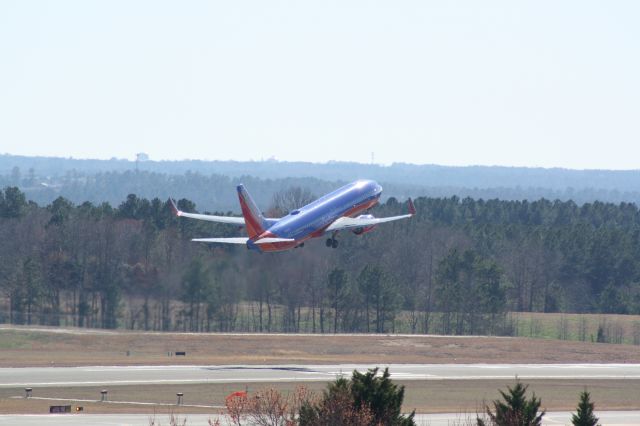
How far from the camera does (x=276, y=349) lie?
13512cm

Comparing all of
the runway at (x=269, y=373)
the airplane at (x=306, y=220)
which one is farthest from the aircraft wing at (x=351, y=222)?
the runway at (x=269, y=373)

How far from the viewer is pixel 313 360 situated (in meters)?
127

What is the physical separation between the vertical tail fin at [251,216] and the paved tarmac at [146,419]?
94.8 ft

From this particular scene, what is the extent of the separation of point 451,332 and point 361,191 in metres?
52.8

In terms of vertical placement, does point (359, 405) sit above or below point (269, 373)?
above

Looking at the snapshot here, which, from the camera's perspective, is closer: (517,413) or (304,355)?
(517,413)

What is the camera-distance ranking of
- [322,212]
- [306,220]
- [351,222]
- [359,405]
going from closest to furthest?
[359,405]
[306,220]
[322,212]
[351,222]

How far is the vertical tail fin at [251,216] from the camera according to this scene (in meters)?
113

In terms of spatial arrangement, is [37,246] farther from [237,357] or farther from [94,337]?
[237,357]

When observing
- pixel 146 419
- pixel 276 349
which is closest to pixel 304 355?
pixel 276 349

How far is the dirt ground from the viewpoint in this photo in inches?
5039

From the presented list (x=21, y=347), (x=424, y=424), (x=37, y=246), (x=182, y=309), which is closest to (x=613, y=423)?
(x=424, y=424)

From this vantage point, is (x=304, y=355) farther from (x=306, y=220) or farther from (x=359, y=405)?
(x=359, y=405)

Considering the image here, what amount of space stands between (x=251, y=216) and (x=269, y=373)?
1241 centimetres
